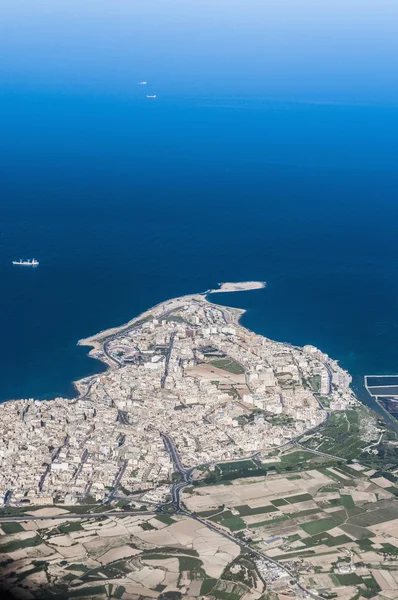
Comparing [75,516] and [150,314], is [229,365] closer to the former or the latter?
[150,314]

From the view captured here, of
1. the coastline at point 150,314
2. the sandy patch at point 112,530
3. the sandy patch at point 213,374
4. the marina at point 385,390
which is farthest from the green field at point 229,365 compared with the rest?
the sandy patch at point 112,530

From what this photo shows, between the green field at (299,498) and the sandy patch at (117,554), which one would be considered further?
the green field at (299,498)

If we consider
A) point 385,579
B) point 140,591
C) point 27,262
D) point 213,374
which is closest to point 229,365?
point 213,374

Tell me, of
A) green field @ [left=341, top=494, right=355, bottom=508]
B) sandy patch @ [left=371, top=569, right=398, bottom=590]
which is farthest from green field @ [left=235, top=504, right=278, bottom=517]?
sandy patch @ [left=371, top=569, right=398, bottom=590]

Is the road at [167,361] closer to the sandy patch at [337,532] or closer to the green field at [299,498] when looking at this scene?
the green field at [299,498]

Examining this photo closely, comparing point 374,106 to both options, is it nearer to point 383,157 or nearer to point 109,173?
point 383,157

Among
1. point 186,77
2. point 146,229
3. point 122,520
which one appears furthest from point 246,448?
point 186,77
